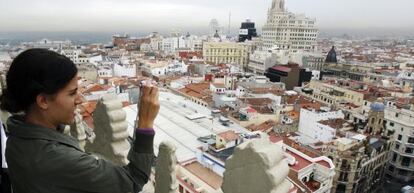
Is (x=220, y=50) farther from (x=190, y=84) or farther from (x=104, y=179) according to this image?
(x=104, y=179)

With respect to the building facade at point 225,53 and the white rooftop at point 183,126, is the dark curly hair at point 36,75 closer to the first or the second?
the white rooftop at point 183,126

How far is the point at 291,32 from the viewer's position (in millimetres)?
72688

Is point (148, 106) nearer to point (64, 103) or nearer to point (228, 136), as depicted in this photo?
point (64, 103)

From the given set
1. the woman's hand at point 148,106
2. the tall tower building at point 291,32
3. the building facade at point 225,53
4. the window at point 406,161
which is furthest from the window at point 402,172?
the tall tower building at point 291,32

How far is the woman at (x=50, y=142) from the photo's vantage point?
1.69m

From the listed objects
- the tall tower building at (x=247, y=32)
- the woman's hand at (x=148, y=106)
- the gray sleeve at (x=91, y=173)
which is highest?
the woman's hand at (x=148, y=106)

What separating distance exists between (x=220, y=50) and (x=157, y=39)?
33.8 meters

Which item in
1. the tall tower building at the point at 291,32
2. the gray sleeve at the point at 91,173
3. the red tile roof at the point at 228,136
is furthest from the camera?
the tall tower building at the point at 291,32

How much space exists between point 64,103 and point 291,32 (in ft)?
246

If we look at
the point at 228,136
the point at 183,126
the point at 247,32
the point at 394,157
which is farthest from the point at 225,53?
the point at 228,136

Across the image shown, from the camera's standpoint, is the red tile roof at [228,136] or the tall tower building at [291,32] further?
the tall tower building at [291,32]

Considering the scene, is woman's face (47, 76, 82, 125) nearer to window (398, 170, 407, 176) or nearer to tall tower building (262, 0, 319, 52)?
window (398, 170, 407, 176)

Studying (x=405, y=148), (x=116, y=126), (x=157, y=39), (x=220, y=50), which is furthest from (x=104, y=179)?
(x=157, y=39)

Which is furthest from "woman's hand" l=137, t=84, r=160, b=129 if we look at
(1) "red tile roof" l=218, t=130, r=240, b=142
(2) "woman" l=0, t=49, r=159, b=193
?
(1) "red tile roof" l=218, t=130, r=240, b=142
